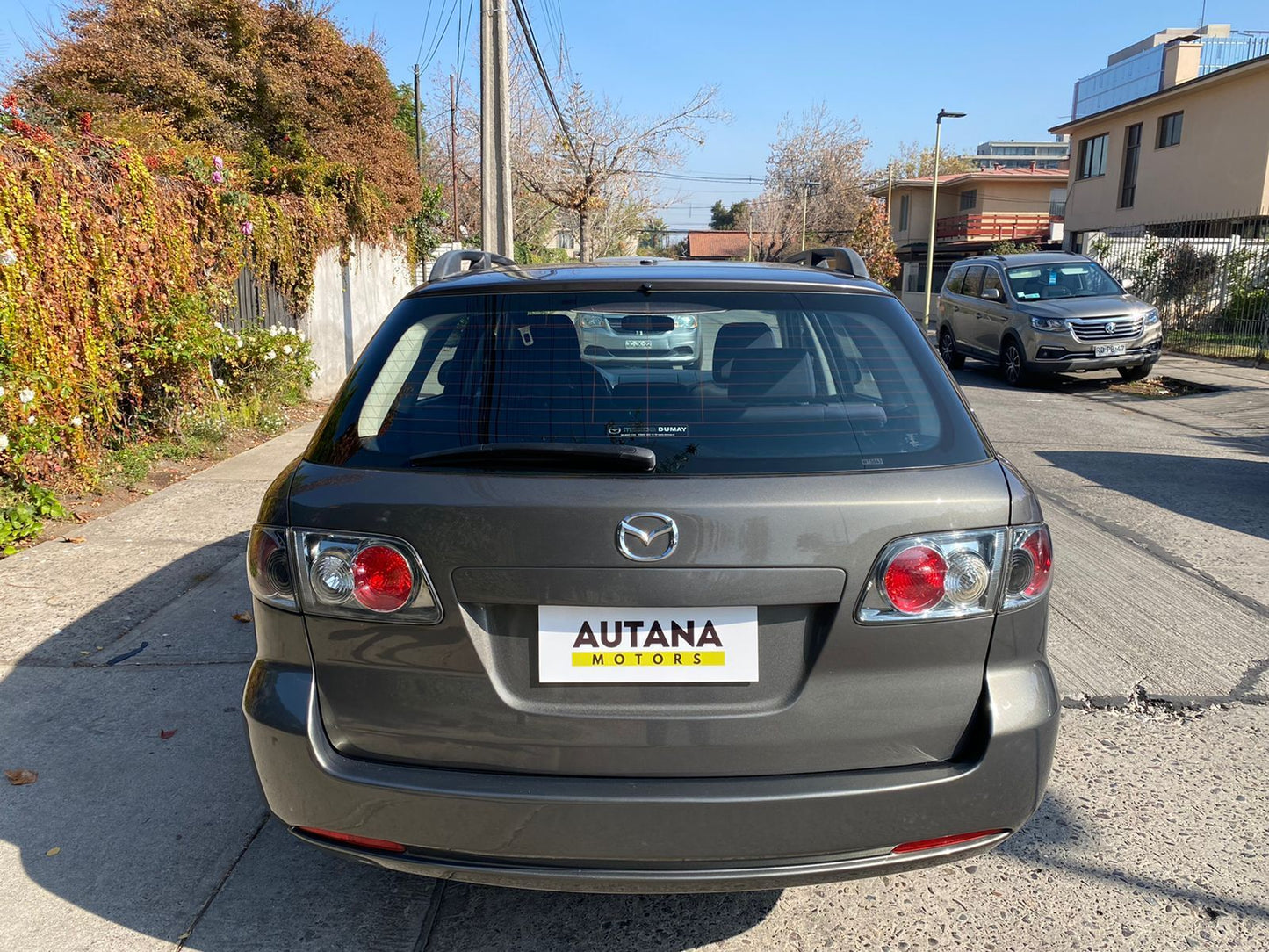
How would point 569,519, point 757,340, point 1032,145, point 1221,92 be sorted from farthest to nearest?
point 1032,145 < point 1221,92 < point 757,340 < point 569,519

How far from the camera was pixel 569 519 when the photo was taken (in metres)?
2.08

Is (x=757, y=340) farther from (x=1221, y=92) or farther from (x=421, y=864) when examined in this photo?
(x=1221, y=92)

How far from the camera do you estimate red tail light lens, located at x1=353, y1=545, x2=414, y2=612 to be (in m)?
2.14

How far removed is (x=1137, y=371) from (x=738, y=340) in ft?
45.9

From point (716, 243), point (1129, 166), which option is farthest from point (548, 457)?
point (716, 243)

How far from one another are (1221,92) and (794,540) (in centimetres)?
2827

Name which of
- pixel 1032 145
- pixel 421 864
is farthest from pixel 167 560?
pixel 1032 145

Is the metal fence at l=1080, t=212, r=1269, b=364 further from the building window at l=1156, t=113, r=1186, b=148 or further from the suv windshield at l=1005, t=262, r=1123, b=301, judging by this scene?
the building window at l=1156, t=113, r=1186, b=148

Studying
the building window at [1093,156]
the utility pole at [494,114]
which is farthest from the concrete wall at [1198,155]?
the utility pole at [494,114]

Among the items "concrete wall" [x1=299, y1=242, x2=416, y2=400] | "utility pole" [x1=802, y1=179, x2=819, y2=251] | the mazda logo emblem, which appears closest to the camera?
the mazda logo emblem

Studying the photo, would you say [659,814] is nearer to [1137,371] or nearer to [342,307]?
[342,307]

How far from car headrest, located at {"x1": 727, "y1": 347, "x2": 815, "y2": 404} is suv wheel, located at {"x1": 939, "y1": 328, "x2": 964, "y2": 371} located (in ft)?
50.4

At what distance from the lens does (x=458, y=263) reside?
131 inches

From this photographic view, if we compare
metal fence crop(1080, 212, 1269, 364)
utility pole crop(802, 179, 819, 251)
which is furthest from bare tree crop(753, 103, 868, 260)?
metal fence crop(1080, 212, 1269, 364)
